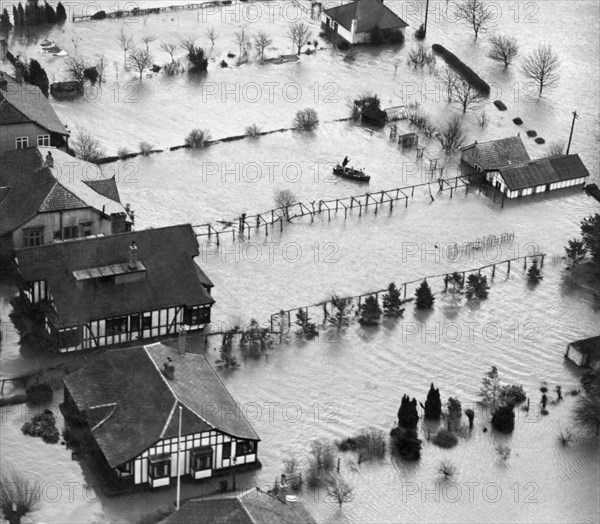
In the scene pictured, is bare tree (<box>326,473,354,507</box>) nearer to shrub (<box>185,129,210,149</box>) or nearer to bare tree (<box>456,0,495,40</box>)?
shrub (<box>185,129,210,149</box>)

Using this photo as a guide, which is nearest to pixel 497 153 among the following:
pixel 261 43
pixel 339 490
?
pixel 261 43

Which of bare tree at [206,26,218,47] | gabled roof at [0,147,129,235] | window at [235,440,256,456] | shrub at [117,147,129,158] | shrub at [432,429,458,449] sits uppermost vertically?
gabled roof at [0,147,129,235]

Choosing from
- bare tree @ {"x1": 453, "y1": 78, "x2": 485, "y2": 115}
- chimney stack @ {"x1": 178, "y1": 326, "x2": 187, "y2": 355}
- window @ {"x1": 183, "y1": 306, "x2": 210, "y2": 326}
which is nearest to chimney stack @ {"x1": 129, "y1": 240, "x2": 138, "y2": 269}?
window @ {"x1": 183, "y1": 306, "x2": 210, "y2": 326}

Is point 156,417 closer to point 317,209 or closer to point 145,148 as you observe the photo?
point 317,209

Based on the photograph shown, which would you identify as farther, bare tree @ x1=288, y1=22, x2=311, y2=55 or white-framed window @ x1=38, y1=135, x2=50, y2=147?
bare tree @ x1=288, y1=22, x2=311, y2=55

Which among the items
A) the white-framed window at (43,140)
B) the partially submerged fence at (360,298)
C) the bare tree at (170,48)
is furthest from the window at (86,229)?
the bare tree at (170,48)

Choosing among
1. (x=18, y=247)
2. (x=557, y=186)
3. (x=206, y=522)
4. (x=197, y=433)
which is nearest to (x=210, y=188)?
(x=18, y=247)

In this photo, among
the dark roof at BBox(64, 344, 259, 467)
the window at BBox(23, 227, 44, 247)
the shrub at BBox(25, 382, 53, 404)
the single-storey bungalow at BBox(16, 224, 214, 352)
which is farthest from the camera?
the window at BBox(23, 227, 44, 247)
